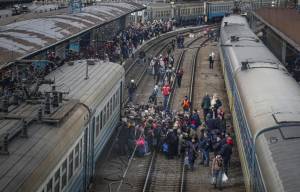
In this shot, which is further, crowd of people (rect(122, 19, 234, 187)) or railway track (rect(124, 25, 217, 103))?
railway track (rect(124, 25, 217, 103))

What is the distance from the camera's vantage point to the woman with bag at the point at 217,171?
1473 centimetres

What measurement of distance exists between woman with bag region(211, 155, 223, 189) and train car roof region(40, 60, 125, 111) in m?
3.22

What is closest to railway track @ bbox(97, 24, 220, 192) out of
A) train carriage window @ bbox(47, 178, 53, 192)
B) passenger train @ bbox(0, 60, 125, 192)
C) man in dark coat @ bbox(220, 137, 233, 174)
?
passenger train @ bbox(0, 60, 125, 192)

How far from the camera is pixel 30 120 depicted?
10695 millimetres

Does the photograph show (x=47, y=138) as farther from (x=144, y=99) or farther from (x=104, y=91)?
(x=144, y=99)

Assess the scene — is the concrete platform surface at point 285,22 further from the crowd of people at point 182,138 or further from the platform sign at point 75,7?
the platform sign at point 75,7

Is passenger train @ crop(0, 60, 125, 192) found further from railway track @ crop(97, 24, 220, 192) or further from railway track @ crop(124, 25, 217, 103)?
railway track @ crop(124, 25, 217, 103)

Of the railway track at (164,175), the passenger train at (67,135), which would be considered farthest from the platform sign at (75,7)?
the railway track at (164,175)

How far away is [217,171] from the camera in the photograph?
1520 cm

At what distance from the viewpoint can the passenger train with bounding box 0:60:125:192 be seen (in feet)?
29.8

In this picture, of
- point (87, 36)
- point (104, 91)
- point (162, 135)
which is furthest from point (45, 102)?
point (87, 36)

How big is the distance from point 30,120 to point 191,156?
719cm

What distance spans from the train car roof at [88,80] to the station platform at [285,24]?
671cm

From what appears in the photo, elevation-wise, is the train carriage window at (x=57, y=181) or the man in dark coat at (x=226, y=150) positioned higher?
the train carriage window at (x=57, y=181)
